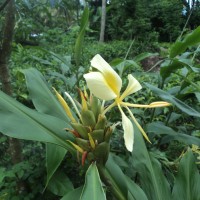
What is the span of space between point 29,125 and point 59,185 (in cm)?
43

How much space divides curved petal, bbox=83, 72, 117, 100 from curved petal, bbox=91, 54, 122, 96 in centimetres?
2

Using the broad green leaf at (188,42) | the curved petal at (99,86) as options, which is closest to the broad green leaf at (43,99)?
the curved petal at (99,86)

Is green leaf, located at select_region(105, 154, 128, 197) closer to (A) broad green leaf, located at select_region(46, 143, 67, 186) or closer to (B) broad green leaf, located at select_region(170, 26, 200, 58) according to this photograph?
(A) broad green leaf, located at select_region(46, 143, 67, 186)

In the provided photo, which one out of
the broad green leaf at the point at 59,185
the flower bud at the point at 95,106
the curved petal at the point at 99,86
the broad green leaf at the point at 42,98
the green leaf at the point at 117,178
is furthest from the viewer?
the broad green leaf at the point at 59,185

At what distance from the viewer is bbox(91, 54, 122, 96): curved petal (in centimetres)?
65

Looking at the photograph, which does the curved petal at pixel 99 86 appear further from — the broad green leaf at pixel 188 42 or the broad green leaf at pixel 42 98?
the broad green leaf at pixel 188 42

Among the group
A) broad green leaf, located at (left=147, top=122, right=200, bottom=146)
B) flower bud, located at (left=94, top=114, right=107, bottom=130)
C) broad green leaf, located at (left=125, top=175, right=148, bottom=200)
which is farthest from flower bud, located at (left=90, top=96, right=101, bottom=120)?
broad green leaf, located at (left=147, top=122, right=200, bottom=146)

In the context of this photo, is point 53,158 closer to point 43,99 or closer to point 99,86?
point 43,99

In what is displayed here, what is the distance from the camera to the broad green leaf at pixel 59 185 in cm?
112

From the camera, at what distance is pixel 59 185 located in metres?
1.13

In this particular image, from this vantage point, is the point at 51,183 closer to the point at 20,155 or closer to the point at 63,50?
the point at 20,155

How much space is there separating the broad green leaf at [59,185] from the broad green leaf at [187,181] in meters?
0.32

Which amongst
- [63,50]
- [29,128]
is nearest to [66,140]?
[29,128]

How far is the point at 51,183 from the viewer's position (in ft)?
3.73
